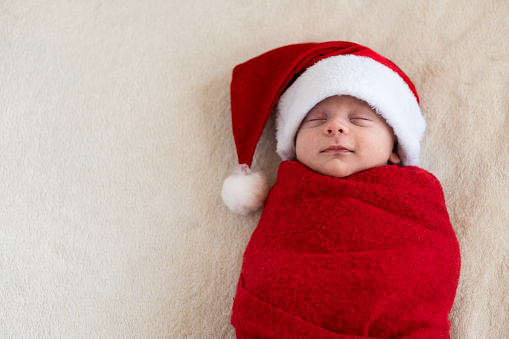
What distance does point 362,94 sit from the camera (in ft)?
3.12

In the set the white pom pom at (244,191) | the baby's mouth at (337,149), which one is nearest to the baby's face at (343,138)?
the baby's mouth at (337,149)

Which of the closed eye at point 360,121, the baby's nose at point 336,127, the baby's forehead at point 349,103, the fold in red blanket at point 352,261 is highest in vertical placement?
the baby's forehead at point 349,103

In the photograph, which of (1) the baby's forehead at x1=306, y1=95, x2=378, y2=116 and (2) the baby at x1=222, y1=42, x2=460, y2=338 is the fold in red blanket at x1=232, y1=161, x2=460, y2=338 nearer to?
(2) the baby at x1=222, y1=42, x2=460, y2=338

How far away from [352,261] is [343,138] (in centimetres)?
27

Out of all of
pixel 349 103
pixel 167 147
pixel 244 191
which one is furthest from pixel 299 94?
pixel 167 147

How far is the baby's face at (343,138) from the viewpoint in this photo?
3.12ft

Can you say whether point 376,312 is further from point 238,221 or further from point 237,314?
point 238,221

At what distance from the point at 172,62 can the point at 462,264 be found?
93cm

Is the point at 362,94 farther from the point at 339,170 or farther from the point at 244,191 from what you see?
the point at 244,191

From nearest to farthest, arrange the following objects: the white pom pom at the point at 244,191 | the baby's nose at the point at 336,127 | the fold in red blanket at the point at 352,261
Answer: the fold in red blanket at the point at 352,261, the baby's nose at the point at 336,127, the white pom pom at the point at 244,191

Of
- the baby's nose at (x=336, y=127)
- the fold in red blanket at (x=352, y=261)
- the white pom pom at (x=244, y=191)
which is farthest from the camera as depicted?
the white pom pom at (x=244, y=191)

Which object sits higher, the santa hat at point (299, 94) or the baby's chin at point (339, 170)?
the santa hat at point (299, 94)

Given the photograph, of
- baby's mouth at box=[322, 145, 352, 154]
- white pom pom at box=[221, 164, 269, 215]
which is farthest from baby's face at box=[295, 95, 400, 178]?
white pom pom at box=[221, 164, 269, 215]

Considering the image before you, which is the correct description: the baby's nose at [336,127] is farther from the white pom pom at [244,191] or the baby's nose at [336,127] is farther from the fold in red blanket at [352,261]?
the white pom pom at [244,191]
